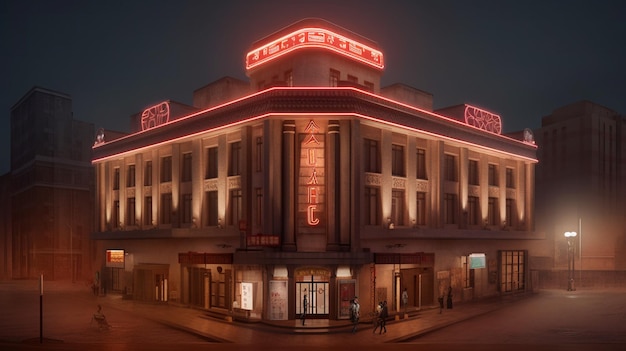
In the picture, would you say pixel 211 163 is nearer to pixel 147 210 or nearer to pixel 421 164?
pixel 147 210

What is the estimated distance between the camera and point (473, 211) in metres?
53.8

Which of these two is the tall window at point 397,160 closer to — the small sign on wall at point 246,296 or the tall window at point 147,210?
the small sign on wall at point 246,296

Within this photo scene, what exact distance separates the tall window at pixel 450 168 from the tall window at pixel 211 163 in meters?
20.5

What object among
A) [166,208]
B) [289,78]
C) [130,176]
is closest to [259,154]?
[289,78]

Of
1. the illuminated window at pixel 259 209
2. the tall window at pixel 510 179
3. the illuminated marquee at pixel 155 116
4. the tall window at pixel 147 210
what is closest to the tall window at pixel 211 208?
the illuminated window at pixel 259 209

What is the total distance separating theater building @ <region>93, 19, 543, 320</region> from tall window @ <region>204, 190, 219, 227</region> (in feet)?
0.55

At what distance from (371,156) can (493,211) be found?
20928 mm

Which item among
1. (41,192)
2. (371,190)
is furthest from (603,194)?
(41,192)

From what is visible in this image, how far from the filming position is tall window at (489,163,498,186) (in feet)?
187

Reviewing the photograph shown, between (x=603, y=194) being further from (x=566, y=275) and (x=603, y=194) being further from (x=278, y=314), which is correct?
(x=278, y=314)

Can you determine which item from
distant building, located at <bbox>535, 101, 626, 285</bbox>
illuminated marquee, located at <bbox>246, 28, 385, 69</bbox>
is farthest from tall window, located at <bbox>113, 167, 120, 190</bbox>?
A: distant building, located at <bbox>535, 101, 626, 285</bbox>

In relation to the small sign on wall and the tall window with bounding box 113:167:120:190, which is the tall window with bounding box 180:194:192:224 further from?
the tall window with bounding box 113:167:120:190

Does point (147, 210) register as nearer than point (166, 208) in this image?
No

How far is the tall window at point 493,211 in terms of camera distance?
56312mm
